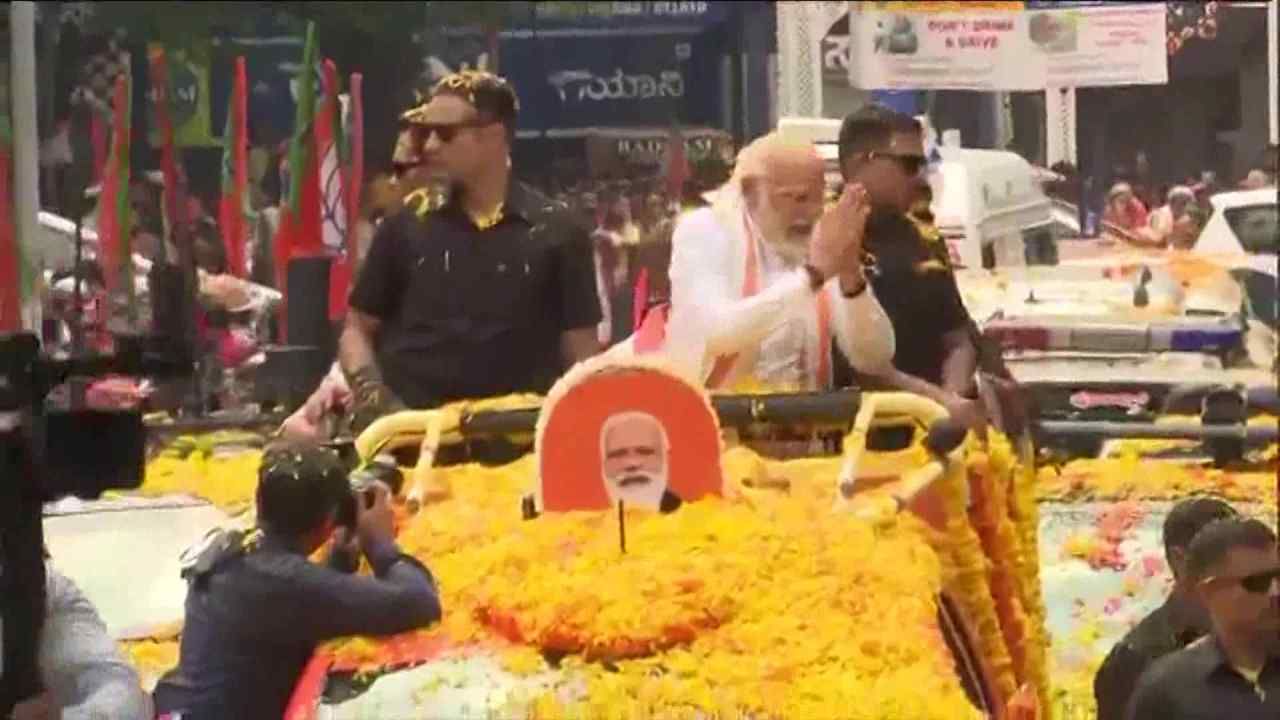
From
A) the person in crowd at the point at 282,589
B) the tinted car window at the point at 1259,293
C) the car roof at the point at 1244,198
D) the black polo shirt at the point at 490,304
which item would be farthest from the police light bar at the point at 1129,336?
the person in crowd at the point at 282,589

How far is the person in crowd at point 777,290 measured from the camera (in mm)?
2996

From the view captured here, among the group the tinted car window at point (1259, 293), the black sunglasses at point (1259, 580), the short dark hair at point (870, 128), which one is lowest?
the black sunglasses at point (1259, 580)

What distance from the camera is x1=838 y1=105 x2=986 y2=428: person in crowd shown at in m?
3.09

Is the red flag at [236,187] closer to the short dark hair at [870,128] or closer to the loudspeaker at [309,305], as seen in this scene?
the loudspeaker at [309,305]

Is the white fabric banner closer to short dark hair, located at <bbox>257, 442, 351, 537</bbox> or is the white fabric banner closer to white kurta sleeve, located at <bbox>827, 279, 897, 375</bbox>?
white kurta sleeve, located at <bbox>827, 279, 897, 375</bbox>

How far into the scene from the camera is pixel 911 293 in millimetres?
3146

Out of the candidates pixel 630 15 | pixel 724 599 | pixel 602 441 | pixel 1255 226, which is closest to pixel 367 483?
pixel 602 441

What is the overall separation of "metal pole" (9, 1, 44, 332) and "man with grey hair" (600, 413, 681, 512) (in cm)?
104

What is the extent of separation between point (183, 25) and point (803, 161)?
1.05 m

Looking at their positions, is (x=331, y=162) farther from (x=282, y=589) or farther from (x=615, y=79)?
(x=282, y=589)

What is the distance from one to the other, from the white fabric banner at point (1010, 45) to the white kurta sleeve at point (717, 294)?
1.29 feet

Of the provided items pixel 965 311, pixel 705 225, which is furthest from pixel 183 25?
pixel 965 311

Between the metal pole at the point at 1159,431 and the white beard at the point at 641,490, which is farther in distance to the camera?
the metal pole at the point at 1159,431

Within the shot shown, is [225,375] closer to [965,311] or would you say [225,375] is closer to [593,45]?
[593,45]
